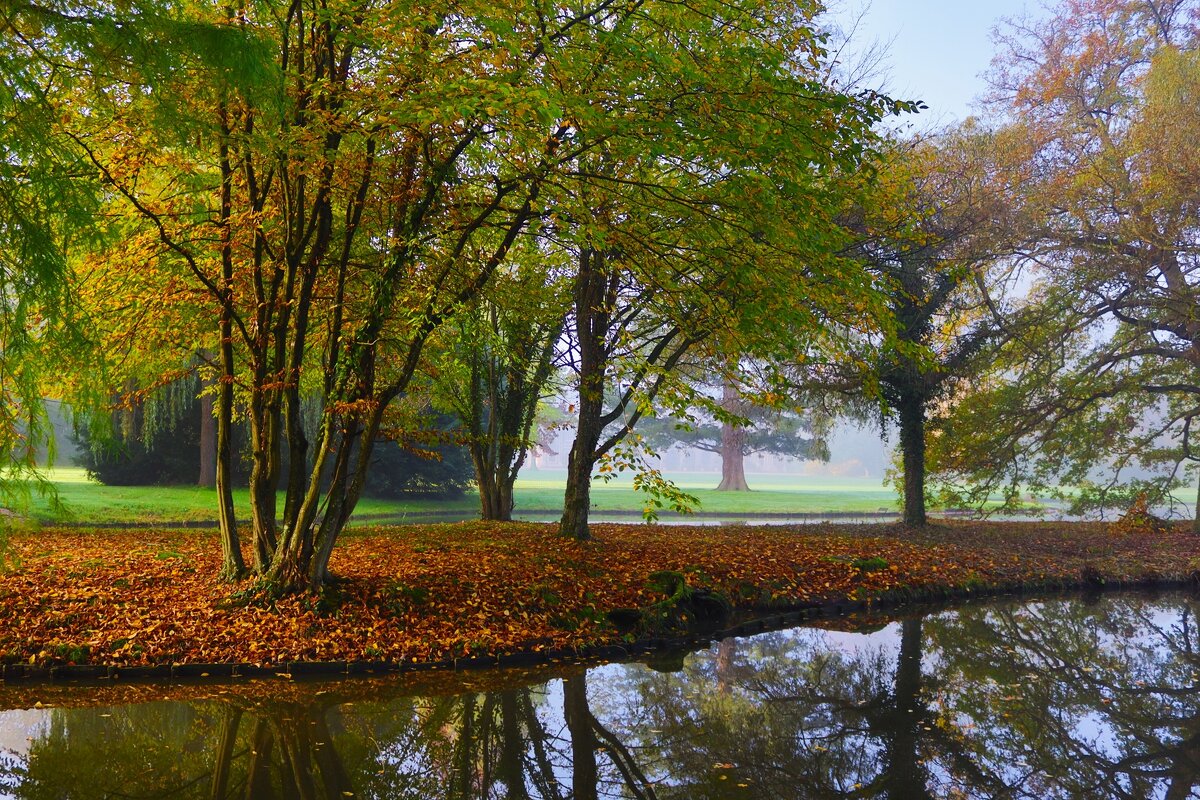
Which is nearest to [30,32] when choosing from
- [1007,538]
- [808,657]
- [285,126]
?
[285,126]

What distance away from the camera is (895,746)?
6.37m

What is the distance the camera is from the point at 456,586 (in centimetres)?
1034

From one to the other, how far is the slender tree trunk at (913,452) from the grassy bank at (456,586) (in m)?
2.84

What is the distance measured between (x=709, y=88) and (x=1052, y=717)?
6220 millimetres

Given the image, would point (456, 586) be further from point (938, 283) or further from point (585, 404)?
point (938, 283)

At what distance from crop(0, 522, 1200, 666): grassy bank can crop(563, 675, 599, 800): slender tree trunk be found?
1379 mm

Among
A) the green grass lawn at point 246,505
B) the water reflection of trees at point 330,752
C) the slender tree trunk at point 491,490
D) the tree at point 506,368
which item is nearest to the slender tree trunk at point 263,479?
the tree at point 506,368

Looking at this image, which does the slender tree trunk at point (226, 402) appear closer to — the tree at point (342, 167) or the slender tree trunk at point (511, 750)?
the tree at point (342, 167)

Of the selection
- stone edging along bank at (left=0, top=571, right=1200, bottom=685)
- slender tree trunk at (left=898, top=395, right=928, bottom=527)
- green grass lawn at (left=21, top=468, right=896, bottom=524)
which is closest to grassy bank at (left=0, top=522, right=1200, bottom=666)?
stone edging along bank at (left=0, top=571, right=1200, bottom=685)

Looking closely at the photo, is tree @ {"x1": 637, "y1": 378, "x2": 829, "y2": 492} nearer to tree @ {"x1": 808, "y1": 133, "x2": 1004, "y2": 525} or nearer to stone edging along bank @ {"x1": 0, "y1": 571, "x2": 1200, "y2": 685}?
tree @ {"x1": 808, "y1": 133, "x2": 1004, "y2": 525}

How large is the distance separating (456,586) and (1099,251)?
15.8m

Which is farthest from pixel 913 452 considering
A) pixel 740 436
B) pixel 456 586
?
pixel 740 436

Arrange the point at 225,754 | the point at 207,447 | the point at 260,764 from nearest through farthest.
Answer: the point at 260,764, the point at 225,754, the point at 207,447

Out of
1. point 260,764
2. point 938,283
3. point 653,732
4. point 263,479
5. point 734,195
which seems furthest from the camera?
point 938,283
